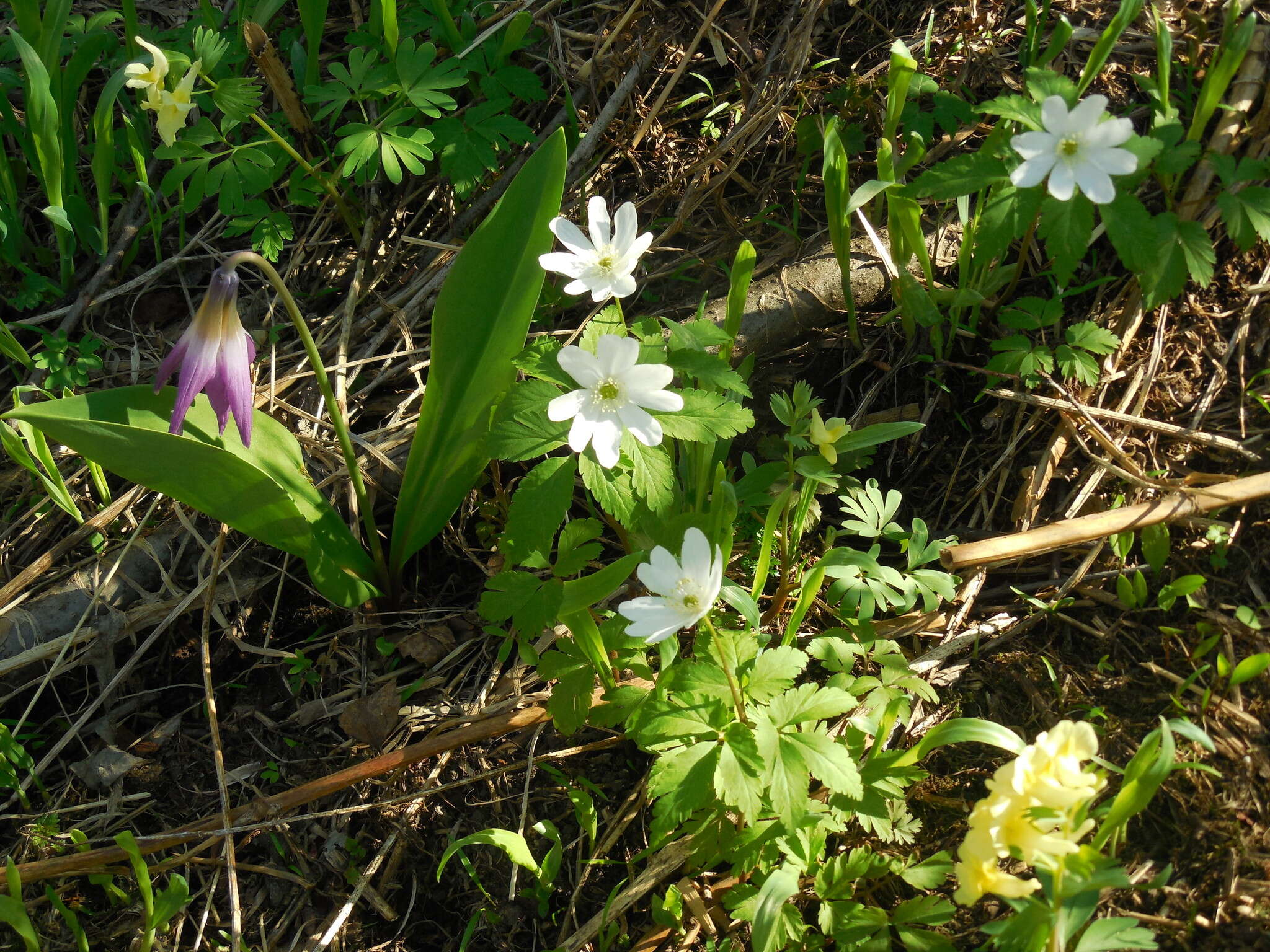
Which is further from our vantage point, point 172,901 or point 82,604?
point 82,604

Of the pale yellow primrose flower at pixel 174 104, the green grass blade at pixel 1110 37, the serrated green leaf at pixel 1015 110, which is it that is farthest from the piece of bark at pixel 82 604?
the green grass blade at pixel 1110 37

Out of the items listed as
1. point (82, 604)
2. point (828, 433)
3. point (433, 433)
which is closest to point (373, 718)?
point (433, 433)

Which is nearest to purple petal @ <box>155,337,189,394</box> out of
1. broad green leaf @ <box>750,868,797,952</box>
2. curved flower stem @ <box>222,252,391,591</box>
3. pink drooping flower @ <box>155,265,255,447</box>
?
pink drooping flower @ <box>155,265,255,447</box>

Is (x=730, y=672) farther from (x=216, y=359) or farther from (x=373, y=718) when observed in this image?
(x=216, y=359)

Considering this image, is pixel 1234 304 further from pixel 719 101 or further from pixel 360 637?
pixel 360 637

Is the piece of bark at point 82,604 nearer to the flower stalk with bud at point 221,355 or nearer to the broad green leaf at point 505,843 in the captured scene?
the flower stalk with bud at point 221,355

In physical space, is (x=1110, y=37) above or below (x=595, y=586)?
above

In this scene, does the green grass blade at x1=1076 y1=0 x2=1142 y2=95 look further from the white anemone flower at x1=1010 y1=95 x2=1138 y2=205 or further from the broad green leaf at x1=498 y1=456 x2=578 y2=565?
the broad green leaf at x1=498 y1=456 x2=578 y2=565
